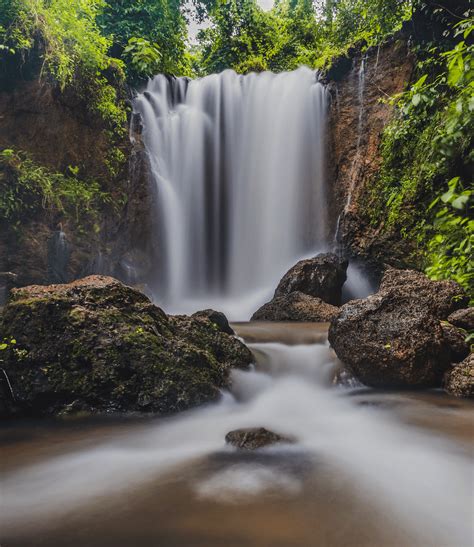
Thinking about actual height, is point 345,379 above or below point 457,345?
below

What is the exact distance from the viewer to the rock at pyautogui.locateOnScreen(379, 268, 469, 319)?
11.2 feet

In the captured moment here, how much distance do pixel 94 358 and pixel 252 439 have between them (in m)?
1.38

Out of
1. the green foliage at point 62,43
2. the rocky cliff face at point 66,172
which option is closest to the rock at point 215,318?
the rocky cliff face at point 66,172

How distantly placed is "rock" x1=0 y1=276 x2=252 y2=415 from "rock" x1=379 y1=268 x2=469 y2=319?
193 cm

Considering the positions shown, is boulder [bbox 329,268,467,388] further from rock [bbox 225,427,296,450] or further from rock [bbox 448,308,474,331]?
rock [bbox 225,427,296,450]

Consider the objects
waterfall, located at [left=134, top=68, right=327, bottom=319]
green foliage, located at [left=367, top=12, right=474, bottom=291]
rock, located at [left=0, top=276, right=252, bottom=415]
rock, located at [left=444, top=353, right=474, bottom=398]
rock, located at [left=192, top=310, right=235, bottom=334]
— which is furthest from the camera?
waterfall, located at [left=134, top=68, right=327, bottom=319]

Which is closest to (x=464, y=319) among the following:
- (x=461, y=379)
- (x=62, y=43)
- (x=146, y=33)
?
(x=461, y=379)

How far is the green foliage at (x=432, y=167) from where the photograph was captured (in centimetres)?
414

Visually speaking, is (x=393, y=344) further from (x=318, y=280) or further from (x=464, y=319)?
(x=318, y=280)

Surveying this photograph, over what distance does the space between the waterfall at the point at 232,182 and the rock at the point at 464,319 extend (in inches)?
227

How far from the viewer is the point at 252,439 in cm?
215

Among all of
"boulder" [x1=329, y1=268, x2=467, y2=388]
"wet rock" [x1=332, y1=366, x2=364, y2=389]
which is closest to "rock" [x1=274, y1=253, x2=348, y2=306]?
"boulder" [x1=329, y1=268, x2=467, y2=388]

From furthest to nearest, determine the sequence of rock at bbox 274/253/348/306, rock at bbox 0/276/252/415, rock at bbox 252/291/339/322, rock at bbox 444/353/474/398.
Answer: rock at bbox 274/253/348/306 → rock at bbox 252/291/339/322 → rock at bbox 444/353/474/398 → rock at bbox 0/276/252/415

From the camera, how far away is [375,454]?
83.0 inches
